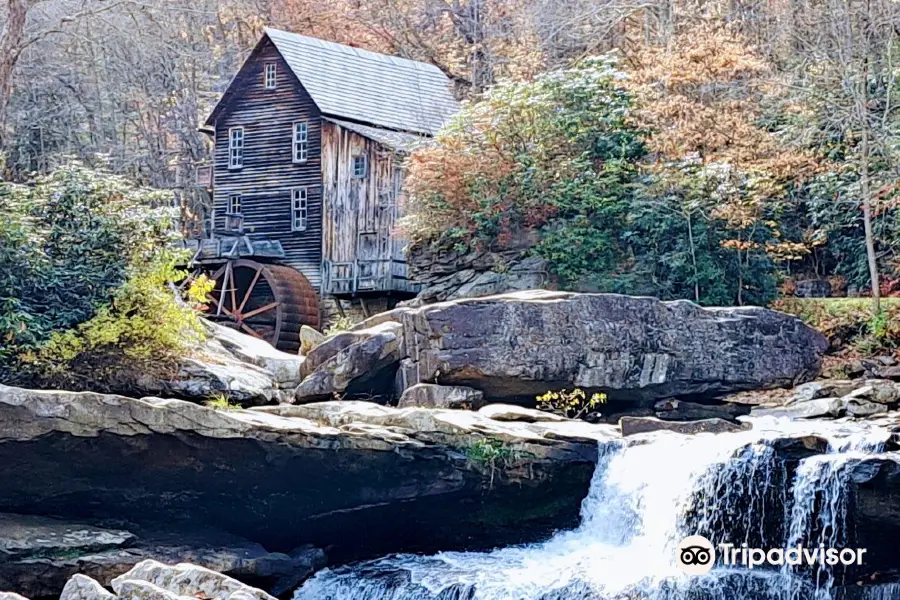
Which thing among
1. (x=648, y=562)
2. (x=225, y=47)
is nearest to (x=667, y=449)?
(x=648, y=562)

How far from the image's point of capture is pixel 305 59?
29.1 metres

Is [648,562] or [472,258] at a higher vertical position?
[472,258]

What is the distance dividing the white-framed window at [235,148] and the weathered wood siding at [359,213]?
2692 millimetres

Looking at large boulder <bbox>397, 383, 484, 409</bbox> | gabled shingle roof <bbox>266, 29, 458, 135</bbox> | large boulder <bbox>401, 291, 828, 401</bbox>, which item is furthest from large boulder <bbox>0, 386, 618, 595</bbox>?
gabled shingle roof <bbox>266, 29, 458, 135</bbox>

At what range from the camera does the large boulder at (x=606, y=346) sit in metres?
15.8

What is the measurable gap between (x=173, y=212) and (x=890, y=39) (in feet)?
38.9

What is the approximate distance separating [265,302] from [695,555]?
19.5m

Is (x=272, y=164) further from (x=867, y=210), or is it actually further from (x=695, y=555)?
(x=695, y=555)

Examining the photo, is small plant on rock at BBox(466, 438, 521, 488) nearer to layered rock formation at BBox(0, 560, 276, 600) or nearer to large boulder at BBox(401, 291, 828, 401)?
large boulder at BBox(401, 291, 828, 401)

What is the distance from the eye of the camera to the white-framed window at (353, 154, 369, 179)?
92.1 ft

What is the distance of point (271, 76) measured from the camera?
29344 millimetres

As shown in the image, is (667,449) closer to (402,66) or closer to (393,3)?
(402,66)

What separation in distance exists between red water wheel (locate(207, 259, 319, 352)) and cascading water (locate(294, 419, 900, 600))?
13.9m

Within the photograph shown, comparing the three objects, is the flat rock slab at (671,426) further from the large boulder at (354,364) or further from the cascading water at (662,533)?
the large boulder at (354,364)
